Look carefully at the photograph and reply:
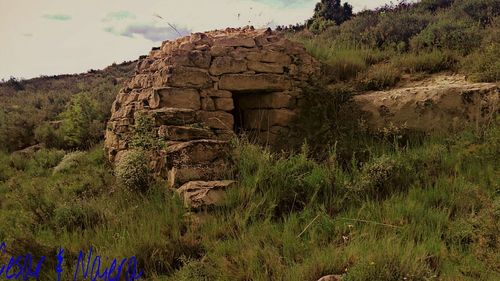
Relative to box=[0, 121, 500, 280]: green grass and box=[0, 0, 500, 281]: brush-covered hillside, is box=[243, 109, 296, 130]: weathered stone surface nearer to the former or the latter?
box=[0, 0, 500, 281]: brush-covered hillside

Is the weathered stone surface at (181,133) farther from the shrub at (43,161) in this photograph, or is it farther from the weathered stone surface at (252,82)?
the shrub at (43,161)

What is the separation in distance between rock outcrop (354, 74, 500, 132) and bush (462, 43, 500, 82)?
21cm

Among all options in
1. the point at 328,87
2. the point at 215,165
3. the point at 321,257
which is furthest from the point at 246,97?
the point at 321,257

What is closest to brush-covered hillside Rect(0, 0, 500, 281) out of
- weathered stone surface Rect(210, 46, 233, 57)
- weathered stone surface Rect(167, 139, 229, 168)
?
weathered stone surface Rect(167, 139, 229, 168)

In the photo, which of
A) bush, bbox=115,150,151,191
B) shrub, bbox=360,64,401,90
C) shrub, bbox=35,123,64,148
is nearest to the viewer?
bush, bbox=115,150,151,191

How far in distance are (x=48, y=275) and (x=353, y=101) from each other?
5384mm

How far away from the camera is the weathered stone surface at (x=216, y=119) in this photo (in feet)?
22.2

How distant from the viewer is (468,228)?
13.1ft

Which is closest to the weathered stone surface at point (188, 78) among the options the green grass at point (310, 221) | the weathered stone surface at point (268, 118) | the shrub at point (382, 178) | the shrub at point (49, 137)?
the weathered stone surface at point (268, 118)

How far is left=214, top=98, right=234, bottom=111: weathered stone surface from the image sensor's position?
707 cm

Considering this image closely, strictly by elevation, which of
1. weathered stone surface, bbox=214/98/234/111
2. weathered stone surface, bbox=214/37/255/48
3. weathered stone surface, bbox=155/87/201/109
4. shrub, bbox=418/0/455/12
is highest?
shrub, bbox=418/0/455/12

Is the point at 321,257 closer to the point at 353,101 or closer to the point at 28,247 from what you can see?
the point at 28,247

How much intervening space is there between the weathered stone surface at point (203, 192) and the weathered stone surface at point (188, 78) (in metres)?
2.24

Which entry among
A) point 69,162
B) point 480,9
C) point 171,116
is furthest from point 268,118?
point 480,9
